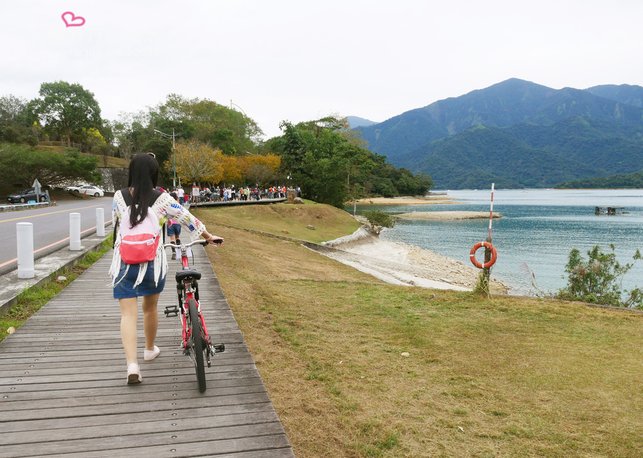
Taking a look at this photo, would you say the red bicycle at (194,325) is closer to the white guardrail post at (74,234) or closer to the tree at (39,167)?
the white guardrail post at (74,234)

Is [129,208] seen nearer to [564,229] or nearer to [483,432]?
[483,432]

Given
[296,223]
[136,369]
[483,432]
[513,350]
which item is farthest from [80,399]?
[296,223]

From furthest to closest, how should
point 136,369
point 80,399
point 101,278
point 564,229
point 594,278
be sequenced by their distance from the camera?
1. point 564,229
2. point 594,278
3. point 101,278
4. point 136,369
5. point 80,399

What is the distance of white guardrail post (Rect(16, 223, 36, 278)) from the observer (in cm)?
776

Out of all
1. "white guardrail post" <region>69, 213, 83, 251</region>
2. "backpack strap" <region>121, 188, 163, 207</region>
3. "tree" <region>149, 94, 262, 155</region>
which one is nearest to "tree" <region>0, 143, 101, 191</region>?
"tree" <region>149, 94, 262, 155</region>

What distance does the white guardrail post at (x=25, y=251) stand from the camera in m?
7.76

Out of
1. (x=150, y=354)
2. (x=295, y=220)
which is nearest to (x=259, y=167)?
(x=295, y=220)

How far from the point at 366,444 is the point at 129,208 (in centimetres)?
280

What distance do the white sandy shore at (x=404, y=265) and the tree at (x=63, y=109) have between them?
69.0 meters

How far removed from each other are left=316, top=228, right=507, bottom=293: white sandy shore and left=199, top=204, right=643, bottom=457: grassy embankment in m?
9.99

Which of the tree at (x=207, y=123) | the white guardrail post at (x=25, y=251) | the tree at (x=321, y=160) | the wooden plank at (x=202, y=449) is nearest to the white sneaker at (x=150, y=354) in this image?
the wooden plank at (x=202, y=449)

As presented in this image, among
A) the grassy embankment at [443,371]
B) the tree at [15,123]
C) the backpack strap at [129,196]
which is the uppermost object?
the tree at [15,123]

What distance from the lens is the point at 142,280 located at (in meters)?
3.74

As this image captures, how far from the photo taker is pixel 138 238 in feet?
12.0
